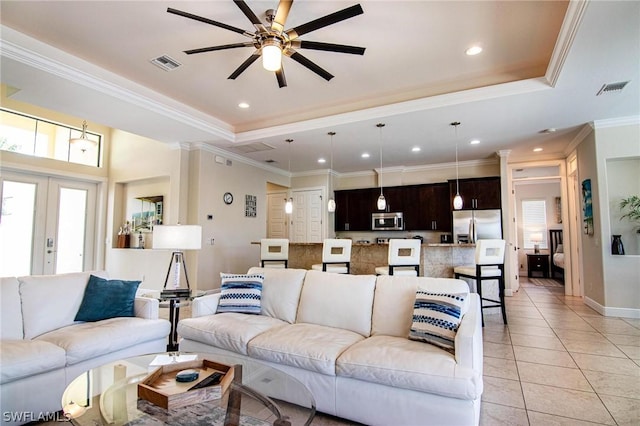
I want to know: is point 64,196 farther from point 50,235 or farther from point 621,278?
point 621,278

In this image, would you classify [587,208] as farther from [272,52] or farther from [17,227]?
[17,227]

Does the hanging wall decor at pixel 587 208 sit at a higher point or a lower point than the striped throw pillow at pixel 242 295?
higher

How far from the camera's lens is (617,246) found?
4.54 meters

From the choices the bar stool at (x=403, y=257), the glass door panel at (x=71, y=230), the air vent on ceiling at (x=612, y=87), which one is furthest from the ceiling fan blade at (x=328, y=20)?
the glass door panel at (x=71, y=230)

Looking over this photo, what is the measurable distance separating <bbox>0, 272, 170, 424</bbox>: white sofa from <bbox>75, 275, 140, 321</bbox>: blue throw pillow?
5 cm

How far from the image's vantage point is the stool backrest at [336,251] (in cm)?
474

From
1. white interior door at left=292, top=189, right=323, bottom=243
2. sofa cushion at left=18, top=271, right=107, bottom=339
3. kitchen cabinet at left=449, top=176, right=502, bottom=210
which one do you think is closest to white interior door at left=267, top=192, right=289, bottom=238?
white interior door at left=292, top=189, right=323, bottom=243

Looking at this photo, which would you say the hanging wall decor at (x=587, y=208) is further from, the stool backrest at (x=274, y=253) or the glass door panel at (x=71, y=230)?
the glass door panel at (x=71, y=230)

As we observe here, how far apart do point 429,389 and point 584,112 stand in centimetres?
454

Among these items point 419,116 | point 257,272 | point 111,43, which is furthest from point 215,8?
point 419,116

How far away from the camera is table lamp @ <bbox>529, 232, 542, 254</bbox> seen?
30.6 feet

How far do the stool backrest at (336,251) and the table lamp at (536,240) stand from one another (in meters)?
7.36

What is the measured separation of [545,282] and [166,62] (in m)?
9.32

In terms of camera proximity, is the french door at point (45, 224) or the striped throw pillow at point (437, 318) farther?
the french door at point (45, 224)
